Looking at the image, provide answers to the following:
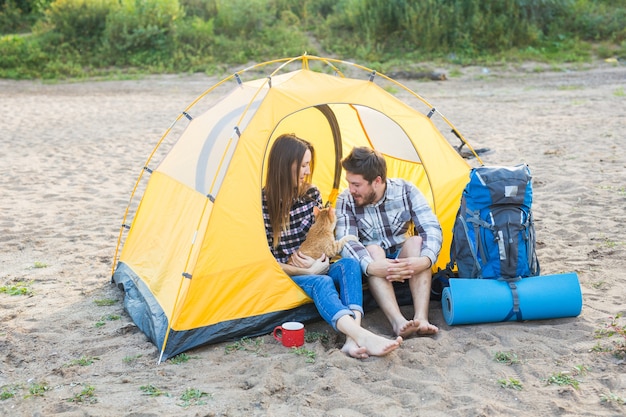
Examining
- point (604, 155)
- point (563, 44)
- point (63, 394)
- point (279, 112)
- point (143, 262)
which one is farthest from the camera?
point (563, 44)

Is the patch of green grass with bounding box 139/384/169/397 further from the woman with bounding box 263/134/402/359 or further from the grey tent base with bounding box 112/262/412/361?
the woman with bounding box 263/134/402/359

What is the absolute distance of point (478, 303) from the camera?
14.2 ft

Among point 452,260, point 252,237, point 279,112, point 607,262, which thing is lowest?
point 607,262

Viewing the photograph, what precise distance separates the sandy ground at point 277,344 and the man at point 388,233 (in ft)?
0.69

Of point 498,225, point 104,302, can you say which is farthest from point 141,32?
point 498,225

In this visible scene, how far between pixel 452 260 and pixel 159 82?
1374 centimetres

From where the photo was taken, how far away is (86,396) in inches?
144

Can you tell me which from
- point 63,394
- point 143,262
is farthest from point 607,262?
point 63,394

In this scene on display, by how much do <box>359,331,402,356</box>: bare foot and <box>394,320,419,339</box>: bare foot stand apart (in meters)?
0.19

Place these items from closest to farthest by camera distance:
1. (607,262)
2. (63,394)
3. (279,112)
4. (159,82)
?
(63,394)
(279,112)
(607,262)
(159,82)

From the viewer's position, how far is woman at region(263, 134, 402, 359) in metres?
4.31

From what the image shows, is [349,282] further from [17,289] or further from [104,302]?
[17,289]

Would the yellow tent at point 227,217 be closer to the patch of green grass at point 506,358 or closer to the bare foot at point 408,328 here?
the bare foot at point 408,328

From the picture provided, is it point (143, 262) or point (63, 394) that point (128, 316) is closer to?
point (143, 262)
